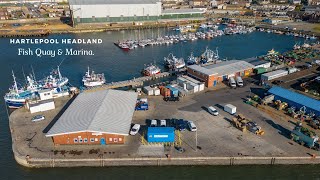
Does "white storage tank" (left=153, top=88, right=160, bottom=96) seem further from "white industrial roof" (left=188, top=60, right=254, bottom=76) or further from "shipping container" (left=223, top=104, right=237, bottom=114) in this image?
"shipping container" (left=223, top=104, right=237, bottom=114)

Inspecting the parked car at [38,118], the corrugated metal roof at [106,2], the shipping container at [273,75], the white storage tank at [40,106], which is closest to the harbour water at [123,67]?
the parked car at [38,118]

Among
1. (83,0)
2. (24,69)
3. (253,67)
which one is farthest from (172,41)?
(83,0)

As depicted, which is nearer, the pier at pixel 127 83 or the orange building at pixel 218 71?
the orange building at pixel 218 71

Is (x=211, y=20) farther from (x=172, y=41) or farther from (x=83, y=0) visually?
(x=83, y=0)

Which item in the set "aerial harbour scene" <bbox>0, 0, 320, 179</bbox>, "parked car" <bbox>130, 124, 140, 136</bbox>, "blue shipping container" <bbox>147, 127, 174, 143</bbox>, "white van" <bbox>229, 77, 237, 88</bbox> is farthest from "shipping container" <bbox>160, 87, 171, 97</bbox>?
"blue shipping container" <bbox>147, 127, 174, 143</bbox>

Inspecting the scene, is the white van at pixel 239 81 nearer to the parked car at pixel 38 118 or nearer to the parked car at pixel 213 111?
the parked car at pixel 213 111

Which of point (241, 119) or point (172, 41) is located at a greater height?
point (172, 41)
